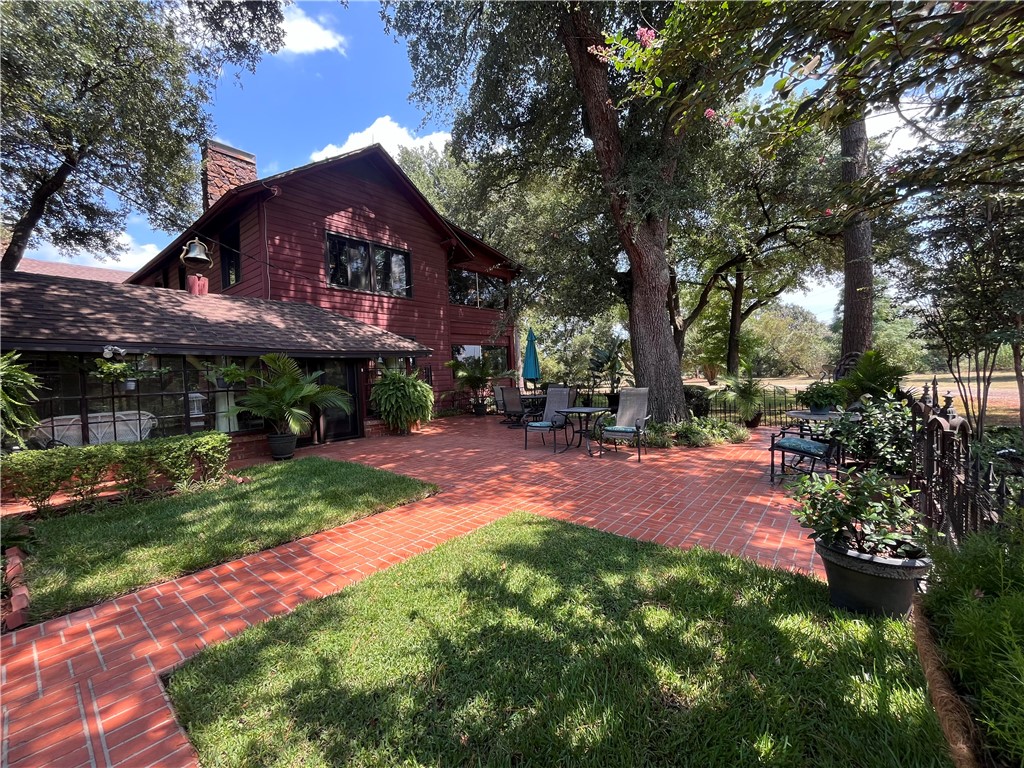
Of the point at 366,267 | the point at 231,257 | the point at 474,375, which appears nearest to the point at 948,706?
the point at 474,375

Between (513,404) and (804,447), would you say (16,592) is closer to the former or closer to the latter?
(804,447)

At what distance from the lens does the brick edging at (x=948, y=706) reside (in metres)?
1.46

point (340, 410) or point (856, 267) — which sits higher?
point (856, 267)

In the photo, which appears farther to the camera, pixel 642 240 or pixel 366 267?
pixel 366 267

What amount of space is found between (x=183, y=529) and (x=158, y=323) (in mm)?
5022

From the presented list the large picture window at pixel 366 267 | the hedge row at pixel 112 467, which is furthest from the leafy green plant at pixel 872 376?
the large picture window at pixel 366 267

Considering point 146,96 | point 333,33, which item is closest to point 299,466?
point 333,33

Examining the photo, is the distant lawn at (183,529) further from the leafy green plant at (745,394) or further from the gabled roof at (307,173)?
the gabled roof at (307,173)

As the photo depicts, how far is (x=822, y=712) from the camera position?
6.09ft

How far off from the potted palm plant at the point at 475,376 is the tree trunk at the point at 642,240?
254 inches

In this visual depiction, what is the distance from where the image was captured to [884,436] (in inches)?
160

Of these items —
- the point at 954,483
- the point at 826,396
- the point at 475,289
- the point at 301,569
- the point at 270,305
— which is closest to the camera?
the point at 954,483

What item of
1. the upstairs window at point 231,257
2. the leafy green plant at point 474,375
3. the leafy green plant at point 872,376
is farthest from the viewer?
the leafy green plant at point 474,375

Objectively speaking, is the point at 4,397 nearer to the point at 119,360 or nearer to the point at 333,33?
the point at 119,360
